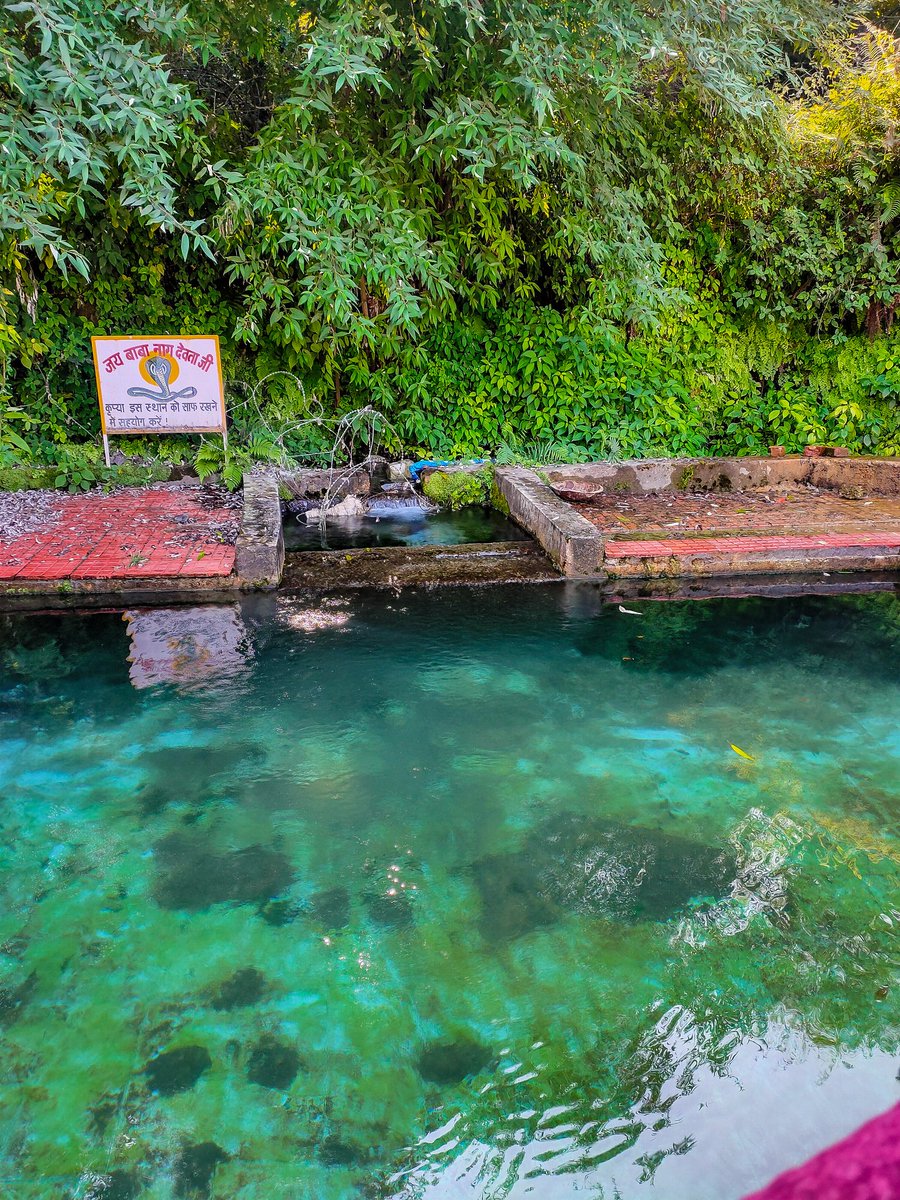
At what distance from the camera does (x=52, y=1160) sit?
2270 mm

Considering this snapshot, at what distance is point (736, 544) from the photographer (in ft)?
21.1

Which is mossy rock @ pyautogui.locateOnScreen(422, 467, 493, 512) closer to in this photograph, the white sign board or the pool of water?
the pool of water

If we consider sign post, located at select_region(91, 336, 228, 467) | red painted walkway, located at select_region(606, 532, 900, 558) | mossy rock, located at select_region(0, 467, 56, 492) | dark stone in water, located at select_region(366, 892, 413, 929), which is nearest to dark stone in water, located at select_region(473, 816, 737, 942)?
dark stone in water, located at select_region(366, 892, 413, 929)

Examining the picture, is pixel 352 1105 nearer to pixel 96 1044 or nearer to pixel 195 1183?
pixel 195 1183

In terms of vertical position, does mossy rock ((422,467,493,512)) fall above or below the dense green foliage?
below

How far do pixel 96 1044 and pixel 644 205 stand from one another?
29.3ft

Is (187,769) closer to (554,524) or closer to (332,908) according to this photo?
(332,908)

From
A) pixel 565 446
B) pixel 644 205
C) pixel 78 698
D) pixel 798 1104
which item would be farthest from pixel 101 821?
pixel 644 205

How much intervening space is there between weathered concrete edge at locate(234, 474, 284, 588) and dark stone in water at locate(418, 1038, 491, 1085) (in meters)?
3.77

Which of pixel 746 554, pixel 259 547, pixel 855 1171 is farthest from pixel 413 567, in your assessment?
pixel 855 1171

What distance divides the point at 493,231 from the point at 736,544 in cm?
413

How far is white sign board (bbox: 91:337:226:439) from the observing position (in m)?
7.71

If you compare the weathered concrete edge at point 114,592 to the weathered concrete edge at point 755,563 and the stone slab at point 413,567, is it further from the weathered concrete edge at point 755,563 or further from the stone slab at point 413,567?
the weathered concrete edge at point 755,563

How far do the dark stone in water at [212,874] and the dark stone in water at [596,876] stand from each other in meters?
0.87
